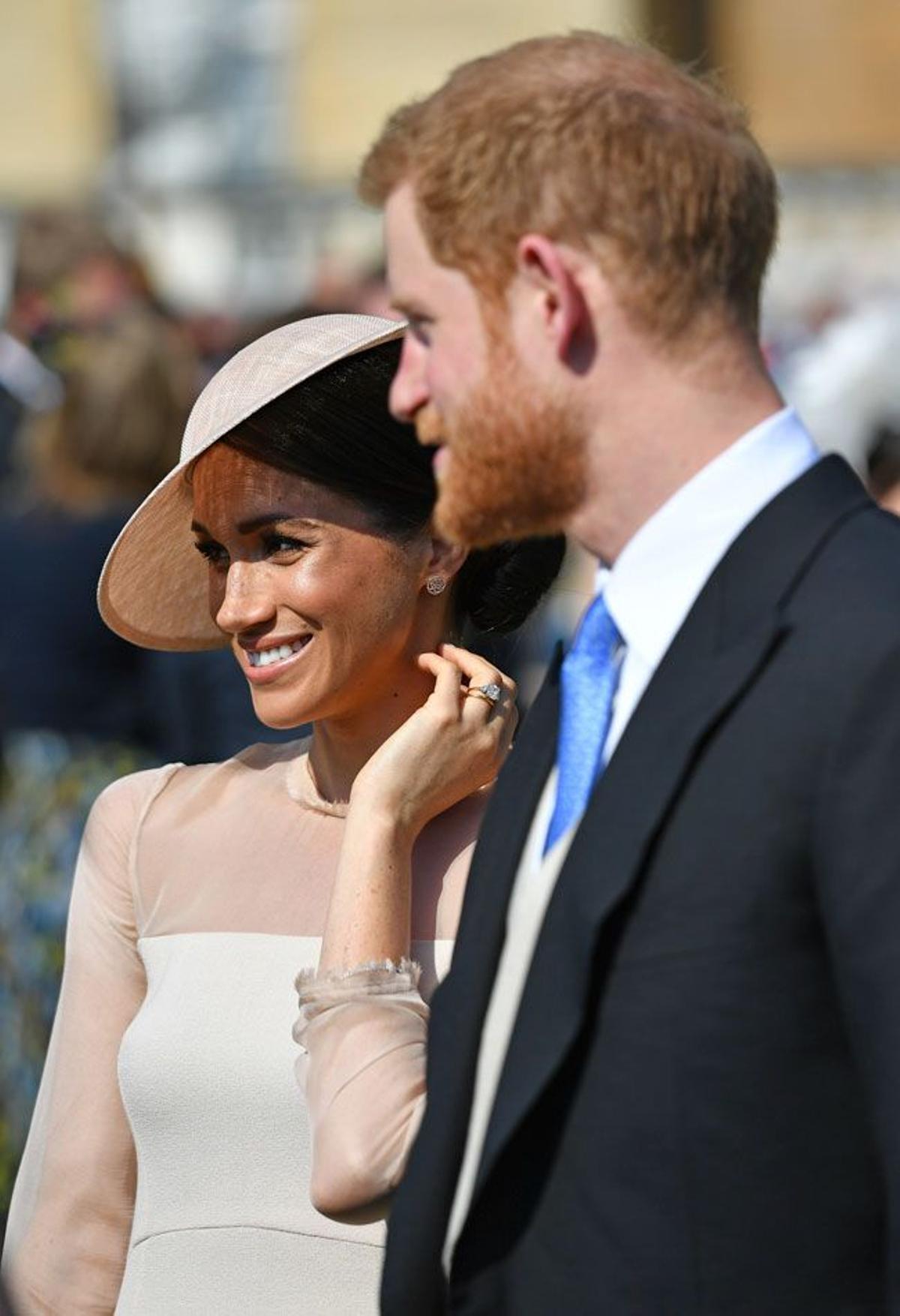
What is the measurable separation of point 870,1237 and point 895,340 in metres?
7.88

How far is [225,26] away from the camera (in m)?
20.2

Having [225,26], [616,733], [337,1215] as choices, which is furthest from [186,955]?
[225,26]

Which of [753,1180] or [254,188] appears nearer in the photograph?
[753,1180]

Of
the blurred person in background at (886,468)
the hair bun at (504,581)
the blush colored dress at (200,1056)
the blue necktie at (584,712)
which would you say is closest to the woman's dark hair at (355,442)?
the hair bun at (504,581)

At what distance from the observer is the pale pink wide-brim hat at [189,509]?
2883 mm

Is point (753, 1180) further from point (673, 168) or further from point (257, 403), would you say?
point (257, 403)

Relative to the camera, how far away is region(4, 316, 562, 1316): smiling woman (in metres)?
2.73

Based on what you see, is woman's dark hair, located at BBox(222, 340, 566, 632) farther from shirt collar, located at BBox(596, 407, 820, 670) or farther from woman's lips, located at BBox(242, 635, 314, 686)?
shirt collar, located at BBox(596, 407, 820, 670)

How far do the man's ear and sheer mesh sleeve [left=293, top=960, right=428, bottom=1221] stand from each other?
0.76m

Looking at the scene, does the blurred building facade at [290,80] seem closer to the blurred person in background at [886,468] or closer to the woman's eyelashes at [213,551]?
the blurred person in background at [886,468]

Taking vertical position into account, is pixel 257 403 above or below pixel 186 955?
above

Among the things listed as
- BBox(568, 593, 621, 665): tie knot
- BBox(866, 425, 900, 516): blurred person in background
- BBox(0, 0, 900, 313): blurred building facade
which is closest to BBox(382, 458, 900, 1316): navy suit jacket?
BBox(568, 593, 621, 665): tie knot

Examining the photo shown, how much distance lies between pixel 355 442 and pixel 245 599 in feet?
0.77

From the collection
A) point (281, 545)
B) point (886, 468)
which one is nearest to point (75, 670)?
point (886, 468)
